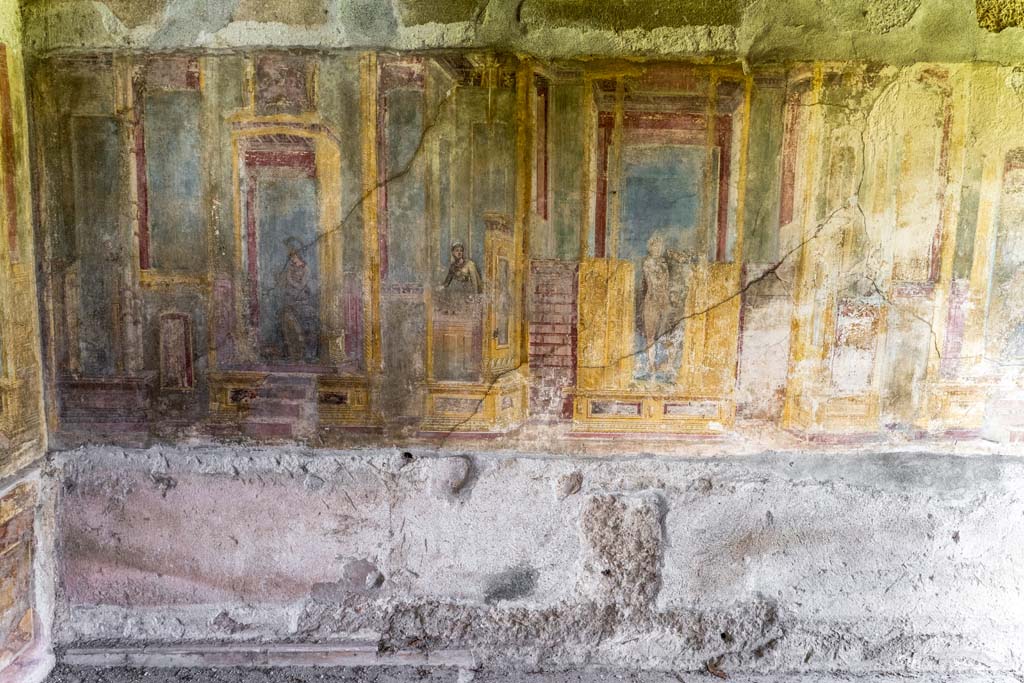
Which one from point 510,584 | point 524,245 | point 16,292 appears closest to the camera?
point 16,292

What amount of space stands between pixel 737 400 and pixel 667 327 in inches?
14.8

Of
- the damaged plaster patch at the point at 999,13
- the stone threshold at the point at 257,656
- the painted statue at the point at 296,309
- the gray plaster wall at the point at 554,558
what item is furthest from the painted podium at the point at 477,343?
the damaged plaster patch at the point at 999,13

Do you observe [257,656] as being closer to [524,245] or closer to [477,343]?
[477,343]

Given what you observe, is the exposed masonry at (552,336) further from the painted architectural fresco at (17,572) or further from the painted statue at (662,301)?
the painted architectural fresco at (17,572)

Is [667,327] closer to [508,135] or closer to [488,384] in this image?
[488,384]

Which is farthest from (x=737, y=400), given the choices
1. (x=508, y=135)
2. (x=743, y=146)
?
(x=508, y=135)

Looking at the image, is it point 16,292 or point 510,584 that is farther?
point 510,584

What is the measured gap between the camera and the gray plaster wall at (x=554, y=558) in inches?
106

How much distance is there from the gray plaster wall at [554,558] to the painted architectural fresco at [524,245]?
16 centimetres

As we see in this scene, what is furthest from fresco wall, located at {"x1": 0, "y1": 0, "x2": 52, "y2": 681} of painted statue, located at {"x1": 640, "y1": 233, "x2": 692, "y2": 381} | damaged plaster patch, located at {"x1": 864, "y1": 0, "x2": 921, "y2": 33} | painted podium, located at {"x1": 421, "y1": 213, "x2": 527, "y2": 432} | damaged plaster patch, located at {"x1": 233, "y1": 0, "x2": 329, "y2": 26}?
damaged plaster patch, located at {"x1": 864, "y1": 0, "x2": 921, "y2": 33}

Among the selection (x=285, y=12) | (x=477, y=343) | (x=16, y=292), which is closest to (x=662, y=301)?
(x=477, y=343)

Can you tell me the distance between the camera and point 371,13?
2523 millimetres

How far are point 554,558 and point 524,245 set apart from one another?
3.78ft

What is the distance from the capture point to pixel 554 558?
8.91ft
